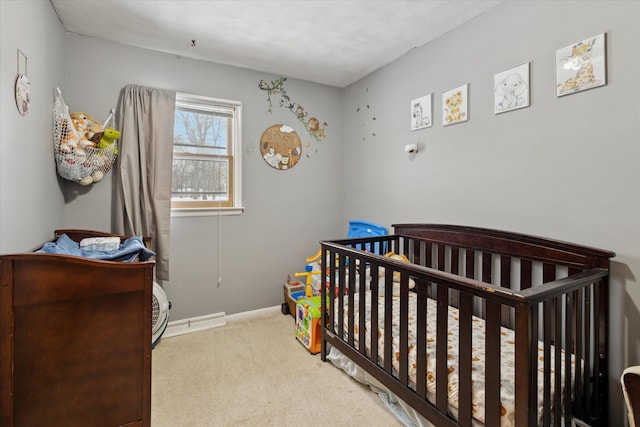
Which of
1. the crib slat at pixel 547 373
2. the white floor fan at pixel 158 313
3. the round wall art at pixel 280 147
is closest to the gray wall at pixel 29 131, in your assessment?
the white floor fan at pixel 158 313

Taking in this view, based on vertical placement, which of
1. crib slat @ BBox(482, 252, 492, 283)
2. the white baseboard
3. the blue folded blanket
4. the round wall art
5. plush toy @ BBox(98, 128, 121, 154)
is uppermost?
the round wall art

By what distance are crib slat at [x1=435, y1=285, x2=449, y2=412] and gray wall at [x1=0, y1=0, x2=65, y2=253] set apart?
5.95 ft

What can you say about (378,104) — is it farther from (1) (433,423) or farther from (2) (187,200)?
(1) (433,423)

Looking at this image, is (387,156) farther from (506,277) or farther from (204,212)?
(204,212)

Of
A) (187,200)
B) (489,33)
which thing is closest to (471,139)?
(489,33)

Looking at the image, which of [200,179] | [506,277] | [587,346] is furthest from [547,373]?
[200,179]

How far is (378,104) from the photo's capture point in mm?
2975

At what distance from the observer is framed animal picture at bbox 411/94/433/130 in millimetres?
2441

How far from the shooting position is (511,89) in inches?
74.4

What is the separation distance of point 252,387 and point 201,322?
107 cm

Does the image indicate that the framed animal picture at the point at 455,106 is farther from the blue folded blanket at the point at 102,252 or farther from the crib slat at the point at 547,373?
the blue folded blanket at the point at 102,252

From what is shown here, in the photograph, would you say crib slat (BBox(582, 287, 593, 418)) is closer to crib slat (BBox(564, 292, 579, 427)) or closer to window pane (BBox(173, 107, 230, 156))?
crib slat (BBox(564, 292, 579, 427))

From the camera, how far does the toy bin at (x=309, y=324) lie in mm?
2365

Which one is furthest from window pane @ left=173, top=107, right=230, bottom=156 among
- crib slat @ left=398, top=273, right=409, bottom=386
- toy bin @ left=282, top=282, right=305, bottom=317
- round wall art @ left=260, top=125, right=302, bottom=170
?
crib slat @ left=398, top=273, right=409, bottom=386
